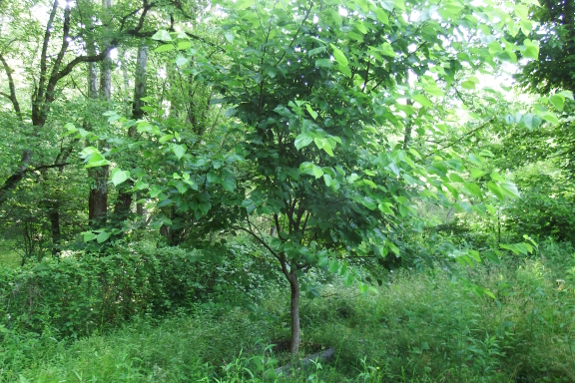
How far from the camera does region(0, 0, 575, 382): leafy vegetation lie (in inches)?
92.3

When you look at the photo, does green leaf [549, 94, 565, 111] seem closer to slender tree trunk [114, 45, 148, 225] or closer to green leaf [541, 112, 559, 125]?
Answer: green leaf [541, 112, 559, 125]

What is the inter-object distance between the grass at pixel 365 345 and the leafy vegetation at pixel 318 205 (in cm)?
3

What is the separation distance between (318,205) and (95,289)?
4.29 meters

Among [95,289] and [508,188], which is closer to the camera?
[508,188]

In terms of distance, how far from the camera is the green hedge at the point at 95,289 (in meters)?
4.93

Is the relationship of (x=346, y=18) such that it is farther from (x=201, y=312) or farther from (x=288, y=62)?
(x=201, y=312)

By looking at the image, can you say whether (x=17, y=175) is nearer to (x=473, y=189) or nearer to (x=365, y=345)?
(x=365, y=345)

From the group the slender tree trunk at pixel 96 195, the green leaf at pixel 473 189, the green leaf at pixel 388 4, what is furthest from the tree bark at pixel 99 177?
the green leaf at pixel 473 189

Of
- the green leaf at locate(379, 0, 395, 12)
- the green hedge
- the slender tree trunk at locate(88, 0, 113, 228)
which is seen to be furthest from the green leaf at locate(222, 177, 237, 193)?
the slender tree trunk at locate(88, 0, 113, 228)

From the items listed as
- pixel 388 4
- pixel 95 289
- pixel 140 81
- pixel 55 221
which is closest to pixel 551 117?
pixel 388 4

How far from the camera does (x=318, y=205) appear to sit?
9.13ft

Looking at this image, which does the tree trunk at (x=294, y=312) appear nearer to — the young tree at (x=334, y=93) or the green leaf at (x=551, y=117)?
the young tree at (x=334, y=93)

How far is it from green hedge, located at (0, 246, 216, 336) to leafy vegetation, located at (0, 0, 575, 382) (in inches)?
1.2

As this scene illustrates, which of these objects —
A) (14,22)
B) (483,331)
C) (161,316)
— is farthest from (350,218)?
(14,22)
